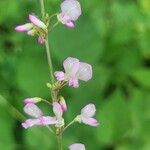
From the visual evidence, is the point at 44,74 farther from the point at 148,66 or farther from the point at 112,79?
the point at 148,66

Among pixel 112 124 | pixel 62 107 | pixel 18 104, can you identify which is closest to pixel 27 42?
pixel 18 104

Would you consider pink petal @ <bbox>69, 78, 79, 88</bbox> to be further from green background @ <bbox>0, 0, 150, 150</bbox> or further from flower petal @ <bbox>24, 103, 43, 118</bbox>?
→ green background @ <bbox>0, 0, 150, 150</bbox>

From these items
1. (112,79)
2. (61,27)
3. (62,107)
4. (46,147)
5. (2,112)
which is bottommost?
(62,107)

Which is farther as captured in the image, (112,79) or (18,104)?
(112,79)

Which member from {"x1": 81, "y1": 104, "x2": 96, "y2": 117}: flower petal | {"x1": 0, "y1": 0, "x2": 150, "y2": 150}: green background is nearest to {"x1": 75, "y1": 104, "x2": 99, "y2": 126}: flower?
{"x1": 81, "y1": 104, "x2": 96, "y2": 117}: flower petal

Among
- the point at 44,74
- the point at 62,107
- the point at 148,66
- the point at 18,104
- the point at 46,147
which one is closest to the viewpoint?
the point at 62,107

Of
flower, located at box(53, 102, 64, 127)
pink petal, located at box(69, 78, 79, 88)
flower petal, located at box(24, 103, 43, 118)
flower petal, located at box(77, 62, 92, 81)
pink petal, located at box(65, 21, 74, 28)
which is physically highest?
pink petal, located at box(65, 21, 74, 28)

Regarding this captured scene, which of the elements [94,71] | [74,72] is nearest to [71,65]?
[74,72]
